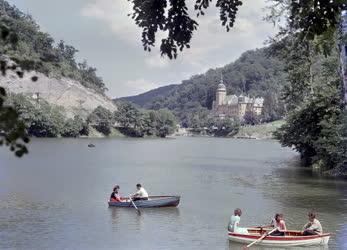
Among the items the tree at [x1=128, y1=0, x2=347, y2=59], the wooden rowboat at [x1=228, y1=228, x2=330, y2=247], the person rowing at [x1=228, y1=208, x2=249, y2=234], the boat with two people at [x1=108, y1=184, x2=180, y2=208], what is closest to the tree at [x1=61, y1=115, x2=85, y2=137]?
the boat with two people at [x1=108, y1=184, x2=180, y2=208]

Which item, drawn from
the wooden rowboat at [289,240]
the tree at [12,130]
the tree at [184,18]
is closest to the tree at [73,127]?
the wooden rowboat at [289,240]

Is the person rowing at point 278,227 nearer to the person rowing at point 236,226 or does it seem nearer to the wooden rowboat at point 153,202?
the person rowing at point 236,226

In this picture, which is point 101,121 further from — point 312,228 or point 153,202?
point 312,228

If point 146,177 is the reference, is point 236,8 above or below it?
above

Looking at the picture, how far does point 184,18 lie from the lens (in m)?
7.31

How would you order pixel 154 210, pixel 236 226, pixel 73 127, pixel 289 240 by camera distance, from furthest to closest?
1. pixel 73 127
2. pixel 154 210
3. pixel 236 226
4. pixel 289 240

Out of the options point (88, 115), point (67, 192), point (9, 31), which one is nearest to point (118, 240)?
point (67, 192)

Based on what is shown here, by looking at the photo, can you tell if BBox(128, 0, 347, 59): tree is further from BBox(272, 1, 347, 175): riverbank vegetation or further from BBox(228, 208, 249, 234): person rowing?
BBox(272, 1, 347, 175): riverbank vegetation

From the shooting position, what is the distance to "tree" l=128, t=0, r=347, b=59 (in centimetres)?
693

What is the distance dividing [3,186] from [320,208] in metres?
24.3

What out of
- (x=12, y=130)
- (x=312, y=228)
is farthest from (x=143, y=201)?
(x=12, y=130)

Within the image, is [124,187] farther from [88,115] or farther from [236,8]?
[88,115]

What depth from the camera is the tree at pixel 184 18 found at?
6.93 meters

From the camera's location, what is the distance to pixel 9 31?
149 inches
